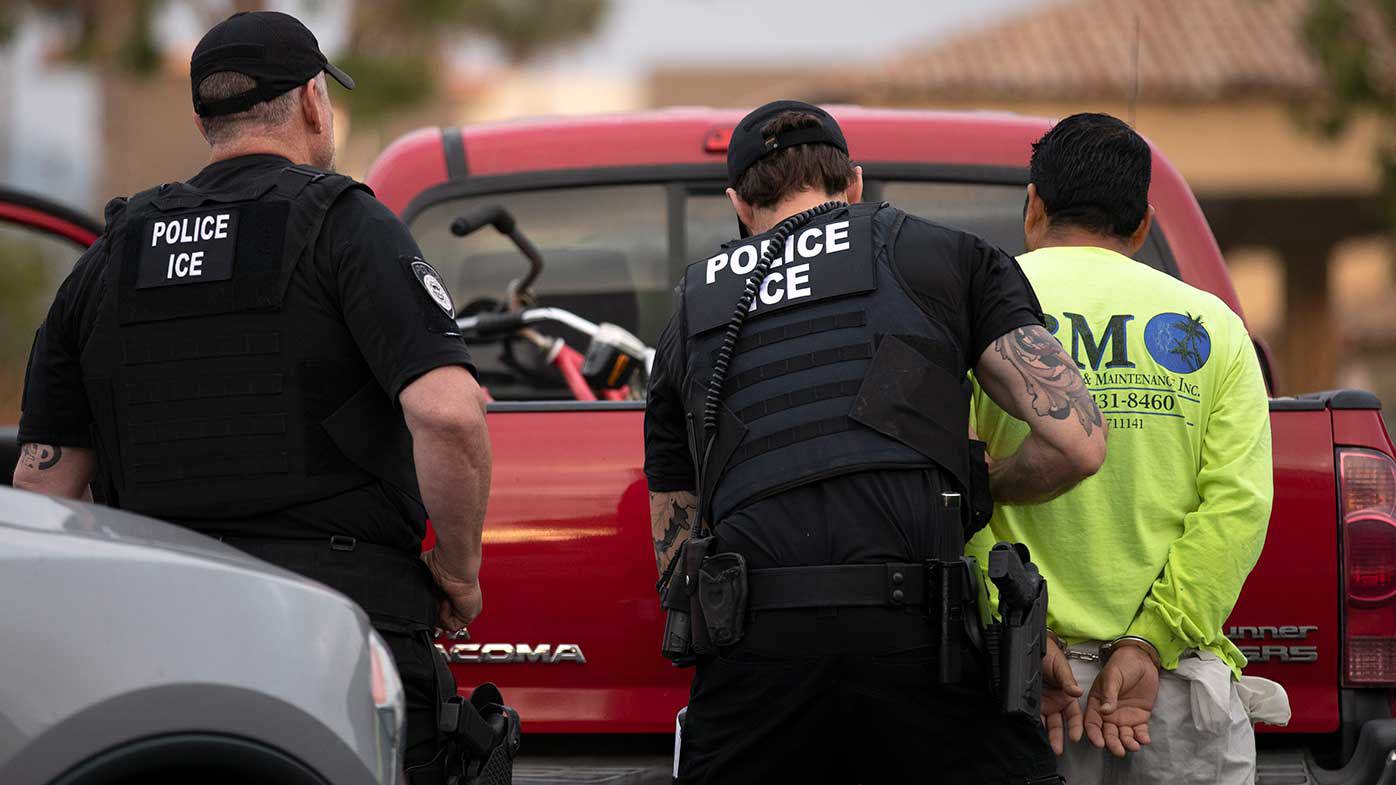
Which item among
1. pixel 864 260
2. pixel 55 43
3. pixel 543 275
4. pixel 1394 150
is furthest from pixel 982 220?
pixel 55 43

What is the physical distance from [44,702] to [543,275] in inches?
95.4

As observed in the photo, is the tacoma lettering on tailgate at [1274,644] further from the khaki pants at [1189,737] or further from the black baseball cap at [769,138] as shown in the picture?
the black baseball cap at [769,138]

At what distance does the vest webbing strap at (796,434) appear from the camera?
9.21 ft

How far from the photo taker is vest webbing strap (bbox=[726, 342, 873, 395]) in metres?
2.83

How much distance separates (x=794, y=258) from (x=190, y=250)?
1040 mm

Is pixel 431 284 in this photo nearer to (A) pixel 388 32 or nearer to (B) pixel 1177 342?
(B) pixel 1177 342

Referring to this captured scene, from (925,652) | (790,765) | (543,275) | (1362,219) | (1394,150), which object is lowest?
(790,765)

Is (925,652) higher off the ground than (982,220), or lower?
lower

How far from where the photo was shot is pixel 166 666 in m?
2.45

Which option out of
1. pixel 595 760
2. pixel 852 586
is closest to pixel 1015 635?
pixel 852 586

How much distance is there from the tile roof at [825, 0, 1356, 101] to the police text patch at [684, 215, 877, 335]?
1925cm

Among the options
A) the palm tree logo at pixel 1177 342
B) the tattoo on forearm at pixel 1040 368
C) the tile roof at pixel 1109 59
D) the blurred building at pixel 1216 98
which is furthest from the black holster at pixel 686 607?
the tile roof at pixel 1109 59

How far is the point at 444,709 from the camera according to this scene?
9.81 ft

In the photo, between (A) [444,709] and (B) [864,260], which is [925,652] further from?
(A) [444,709]
